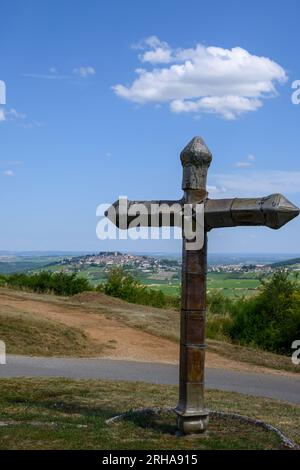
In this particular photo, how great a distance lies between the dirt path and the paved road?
1.15 metres

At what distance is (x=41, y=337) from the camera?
18047mm

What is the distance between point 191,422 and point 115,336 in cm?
1311

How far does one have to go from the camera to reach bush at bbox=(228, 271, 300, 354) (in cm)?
2236

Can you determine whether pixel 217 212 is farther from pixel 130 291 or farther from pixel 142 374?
pixel 130 291

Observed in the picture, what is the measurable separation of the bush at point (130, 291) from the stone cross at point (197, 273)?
23.8 metres

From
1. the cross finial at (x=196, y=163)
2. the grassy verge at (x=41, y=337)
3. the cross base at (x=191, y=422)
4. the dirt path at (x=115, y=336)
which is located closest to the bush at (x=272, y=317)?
the dirt path at (x=115, y=336)

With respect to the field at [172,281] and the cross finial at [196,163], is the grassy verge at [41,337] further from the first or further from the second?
the field at [172,281]

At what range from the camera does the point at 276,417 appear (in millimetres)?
9836

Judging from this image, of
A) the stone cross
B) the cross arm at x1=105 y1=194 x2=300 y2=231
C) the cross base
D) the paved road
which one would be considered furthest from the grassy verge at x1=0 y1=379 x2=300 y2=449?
the cross arm at x1=105 y1=194 x2=300 y2=231

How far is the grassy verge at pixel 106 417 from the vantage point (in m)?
6.67

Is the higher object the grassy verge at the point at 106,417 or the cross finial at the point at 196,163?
the cross finial at the point at 196,163

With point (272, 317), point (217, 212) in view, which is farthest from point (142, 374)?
point (272, 317)

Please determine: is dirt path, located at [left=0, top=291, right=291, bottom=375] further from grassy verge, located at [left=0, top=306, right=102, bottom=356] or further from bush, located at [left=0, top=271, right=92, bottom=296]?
bush, located at [left=0, top=271, right=92, bottom=296]
